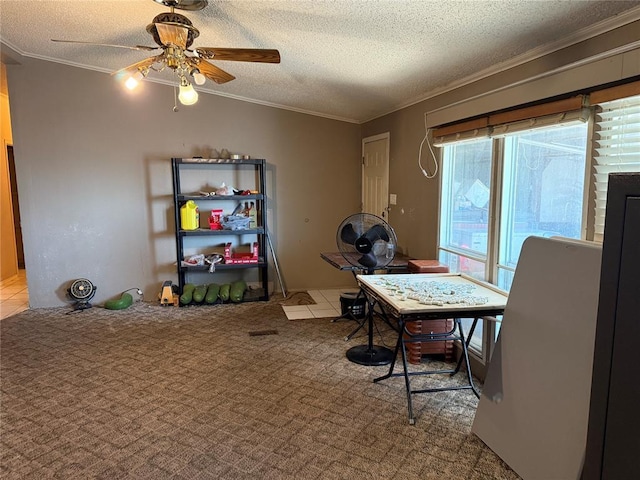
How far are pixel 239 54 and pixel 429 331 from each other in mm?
2259

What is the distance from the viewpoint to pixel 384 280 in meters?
2.83

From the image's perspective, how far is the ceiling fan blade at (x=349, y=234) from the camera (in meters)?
3.17

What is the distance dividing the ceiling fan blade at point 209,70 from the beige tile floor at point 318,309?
238 cm

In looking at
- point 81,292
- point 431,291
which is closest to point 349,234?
point 431,291

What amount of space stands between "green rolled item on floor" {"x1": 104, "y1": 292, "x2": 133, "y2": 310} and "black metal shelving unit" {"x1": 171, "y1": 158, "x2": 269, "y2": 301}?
1.85 ft

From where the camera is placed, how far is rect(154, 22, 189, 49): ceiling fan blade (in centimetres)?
211

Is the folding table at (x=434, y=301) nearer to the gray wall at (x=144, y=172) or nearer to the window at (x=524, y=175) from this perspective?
the window at (x=524, y=175)

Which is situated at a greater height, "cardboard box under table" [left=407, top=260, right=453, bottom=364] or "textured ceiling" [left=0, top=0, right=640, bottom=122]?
"textured ceiling" [left=0, top=0, right=640, bottom=122]

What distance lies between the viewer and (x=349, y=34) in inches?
100

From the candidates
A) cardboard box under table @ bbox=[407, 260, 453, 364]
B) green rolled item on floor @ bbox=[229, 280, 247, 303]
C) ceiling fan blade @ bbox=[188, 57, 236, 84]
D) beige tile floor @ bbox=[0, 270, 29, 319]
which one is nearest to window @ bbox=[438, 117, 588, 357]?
cardboard box under table @ bbox=[407, 260, 453, 364]

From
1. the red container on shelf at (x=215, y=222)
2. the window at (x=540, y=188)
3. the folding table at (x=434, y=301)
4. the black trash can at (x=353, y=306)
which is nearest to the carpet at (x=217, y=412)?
the folding table at (x=434, y=301)

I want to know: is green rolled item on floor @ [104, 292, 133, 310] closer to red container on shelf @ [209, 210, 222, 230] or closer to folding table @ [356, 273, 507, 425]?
red container on shelf @ [209, 210, 222, 230]

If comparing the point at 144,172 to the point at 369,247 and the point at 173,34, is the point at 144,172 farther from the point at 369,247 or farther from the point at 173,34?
the point at 369,247

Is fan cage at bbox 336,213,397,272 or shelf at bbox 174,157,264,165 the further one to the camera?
shelf at bbox 174,157,264,165
